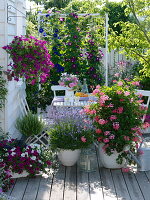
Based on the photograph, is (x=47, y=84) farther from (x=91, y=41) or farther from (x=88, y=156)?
(x=88, y=156)

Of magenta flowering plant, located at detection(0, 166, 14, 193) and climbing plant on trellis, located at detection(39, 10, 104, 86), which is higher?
climbing plant on trellis, located at detection(39, 10, 104, 86)

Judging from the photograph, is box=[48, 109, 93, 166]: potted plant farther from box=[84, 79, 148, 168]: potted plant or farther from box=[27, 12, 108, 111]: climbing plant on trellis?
box=[27, 12, 108, 111]: climbing plant on trellis

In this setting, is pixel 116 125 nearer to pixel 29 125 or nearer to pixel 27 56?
pixel 27 56

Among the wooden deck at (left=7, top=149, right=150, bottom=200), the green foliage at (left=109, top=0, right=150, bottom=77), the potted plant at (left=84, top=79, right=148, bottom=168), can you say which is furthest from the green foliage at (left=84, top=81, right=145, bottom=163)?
the green foliage at (left=109, top=0, right=150, bottom=77)

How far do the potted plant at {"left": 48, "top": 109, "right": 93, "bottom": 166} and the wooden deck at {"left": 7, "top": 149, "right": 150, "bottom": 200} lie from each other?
0.19m

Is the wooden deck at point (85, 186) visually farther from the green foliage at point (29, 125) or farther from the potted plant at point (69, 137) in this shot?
the green foliage at point (29, 125)

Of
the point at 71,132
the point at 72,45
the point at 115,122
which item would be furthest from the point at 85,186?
the point at 72,45

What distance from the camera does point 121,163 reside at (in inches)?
189

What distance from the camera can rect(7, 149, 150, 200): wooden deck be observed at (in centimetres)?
405

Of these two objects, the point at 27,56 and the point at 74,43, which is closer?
the point at 27,56

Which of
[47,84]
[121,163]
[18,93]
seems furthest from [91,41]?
[121,163]

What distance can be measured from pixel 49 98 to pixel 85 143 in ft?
9.01

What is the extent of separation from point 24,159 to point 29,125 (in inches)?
46.0

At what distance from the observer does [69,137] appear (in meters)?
4.80
